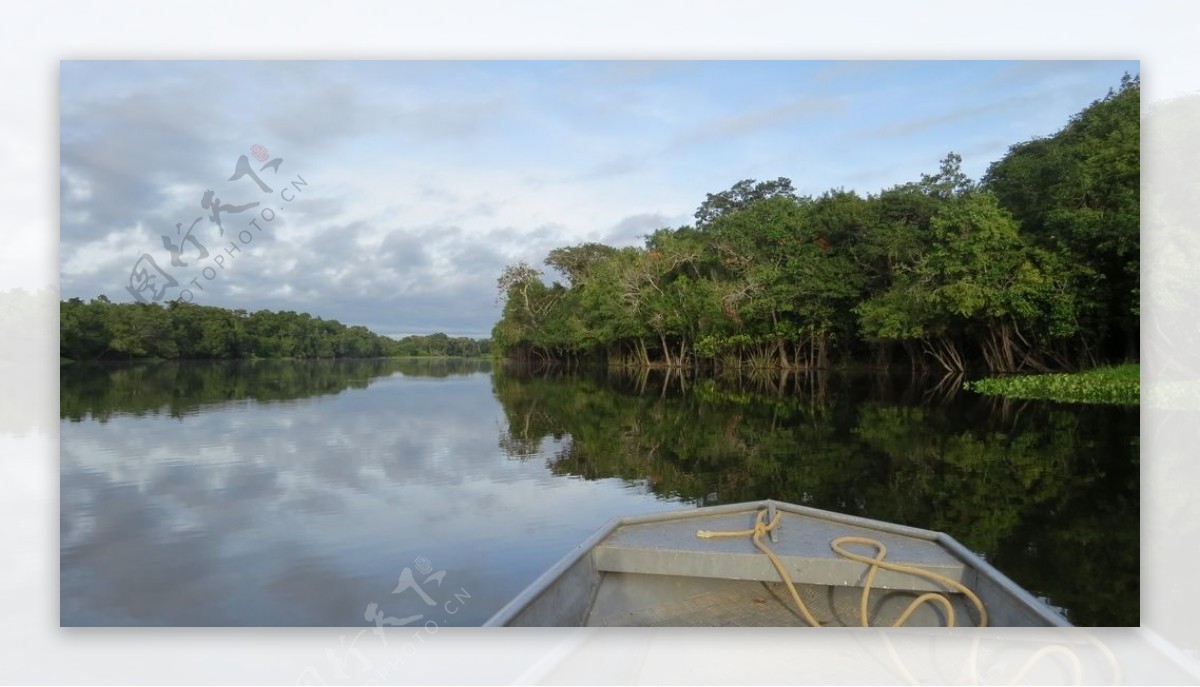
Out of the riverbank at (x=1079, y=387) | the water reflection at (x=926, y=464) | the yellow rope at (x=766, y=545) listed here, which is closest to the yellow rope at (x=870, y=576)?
the yellow rope at (x=766, y=545)

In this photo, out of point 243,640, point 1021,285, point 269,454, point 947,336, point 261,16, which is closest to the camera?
point 243,640

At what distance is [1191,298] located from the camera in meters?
6.65

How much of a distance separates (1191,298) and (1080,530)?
9.78 ft

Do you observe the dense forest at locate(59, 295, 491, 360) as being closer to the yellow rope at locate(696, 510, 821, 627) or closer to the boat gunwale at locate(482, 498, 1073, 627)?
the boat gunwale at locate(482, 498, 1073, 627)

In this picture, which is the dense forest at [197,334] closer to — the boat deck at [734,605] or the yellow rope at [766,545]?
the boat deck at [734,605]

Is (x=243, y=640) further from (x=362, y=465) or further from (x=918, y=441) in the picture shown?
(x=918, y=441)

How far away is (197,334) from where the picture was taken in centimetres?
1065

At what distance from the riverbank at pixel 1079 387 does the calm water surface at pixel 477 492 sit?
3.86ft

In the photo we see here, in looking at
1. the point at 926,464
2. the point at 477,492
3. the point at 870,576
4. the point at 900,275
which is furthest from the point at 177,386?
the point at 870,576

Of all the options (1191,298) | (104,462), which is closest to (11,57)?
(104,462)

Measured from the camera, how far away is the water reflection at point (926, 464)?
14.9ft

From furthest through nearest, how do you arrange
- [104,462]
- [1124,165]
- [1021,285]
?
[1021,285], [1124,165], [104,462]

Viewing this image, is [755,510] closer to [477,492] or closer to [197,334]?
[477,492]

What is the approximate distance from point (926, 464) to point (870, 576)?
5.13 m
